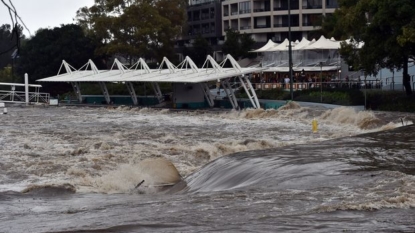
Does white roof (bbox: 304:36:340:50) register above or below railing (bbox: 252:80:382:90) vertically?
above

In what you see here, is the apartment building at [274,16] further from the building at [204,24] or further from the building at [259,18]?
the building at [204,24]

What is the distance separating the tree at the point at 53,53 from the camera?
84.1 metres

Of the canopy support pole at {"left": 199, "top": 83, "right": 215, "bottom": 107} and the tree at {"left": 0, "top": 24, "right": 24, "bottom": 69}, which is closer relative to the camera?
the tree at {"left": 0, "top": 24, "right": 24, "bottom": 69}

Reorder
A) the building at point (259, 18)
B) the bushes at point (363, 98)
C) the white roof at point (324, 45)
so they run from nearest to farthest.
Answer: the bushes at point (363, 98)
the white roof at point (324, 45)
the building at point (259, 18)

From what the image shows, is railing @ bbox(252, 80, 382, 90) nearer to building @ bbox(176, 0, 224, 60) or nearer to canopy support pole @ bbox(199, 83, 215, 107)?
canopy support pole @ bbox(199, 83, 215, 107)

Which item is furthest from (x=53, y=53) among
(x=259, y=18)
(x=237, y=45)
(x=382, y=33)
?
(x=382, y=33)

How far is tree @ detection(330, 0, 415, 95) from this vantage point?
42031 mm

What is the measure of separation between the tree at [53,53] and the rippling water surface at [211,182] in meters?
48.0

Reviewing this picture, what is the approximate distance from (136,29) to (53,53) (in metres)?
9.32

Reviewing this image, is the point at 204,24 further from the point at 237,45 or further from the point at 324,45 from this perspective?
the point at 324,45

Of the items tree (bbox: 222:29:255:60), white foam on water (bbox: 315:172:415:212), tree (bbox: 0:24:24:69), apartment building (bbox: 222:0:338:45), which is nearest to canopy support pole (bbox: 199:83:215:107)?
tree (bbox: 222:29:255:60)

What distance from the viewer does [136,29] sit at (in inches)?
3226

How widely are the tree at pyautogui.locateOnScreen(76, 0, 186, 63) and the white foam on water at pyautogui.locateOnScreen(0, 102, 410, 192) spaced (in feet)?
90.1

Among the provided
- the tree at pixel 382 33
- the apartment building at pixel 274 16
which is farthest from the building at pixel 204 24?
the tree at pixel 382 33
